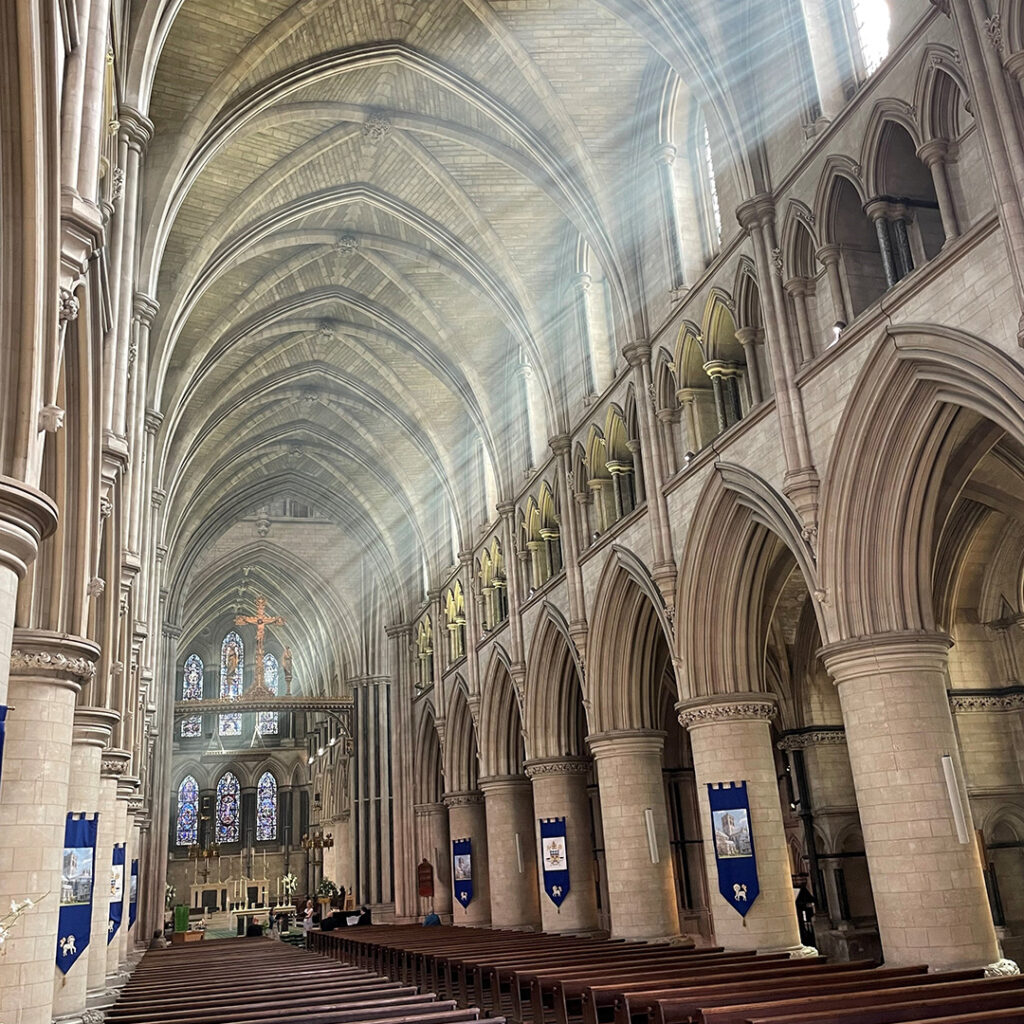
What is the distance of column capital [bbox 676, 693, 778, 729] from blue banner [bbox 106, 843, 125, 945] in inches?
339

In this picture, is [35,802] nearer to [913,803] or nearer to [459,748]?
[913,803]

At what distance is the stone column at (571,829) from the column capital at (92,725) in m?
12.4

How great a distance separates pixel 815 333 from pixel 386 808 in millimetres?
27122

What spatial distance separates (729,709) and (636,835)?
12.9 feet

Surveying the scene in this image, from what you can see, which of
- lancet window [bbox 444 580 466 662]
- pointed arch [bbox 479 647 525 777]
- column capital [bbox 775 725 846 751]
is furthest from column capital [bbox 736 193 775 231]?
lancet window [bbox 444 580 466 662]

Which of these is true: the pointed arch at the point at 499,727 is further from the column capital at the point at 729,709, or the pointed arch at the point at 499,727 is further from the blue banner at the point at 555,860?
the column capital at the point at 729,709

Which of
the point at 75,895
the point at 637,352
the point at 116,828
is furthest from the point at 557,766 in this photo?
the point at 75,895

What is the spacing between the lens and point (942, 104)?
11.2 metres

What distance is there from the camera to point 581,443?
21.3 metres

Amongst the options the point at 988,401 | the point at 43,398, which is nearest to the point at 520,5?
the point at 988,401

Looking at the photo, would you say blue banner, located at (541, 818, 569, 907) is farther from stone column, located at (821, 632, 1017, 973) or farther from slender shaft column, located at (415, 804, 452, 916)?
slender shaft column, located at (415, 804, 452, 916)

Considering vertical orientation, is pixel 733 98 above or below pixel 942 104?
above

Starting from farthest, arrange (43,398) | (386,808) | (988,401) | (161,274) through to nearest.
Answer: (386,808) < (161,274) < (988,401) < (43,398)

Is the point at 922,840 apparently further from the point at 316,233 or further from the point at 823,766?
the point at 316,233
